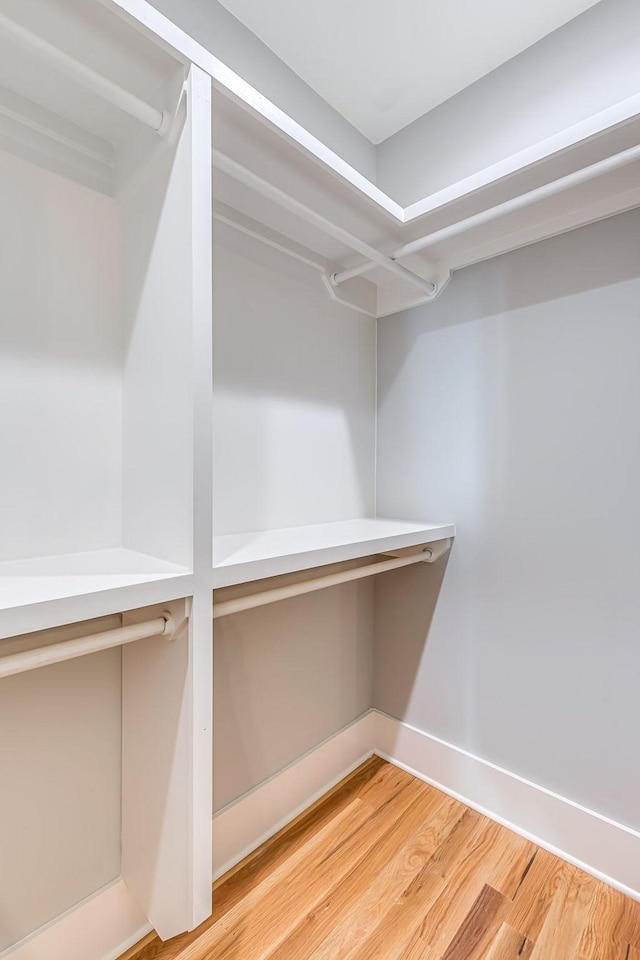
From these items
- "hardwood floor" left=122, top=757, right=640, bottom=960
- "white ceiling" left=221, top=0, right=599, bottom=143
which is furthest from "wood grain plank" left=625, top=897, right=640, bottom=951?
"white ceiling" left=221, top=0, right=599, bottom=143

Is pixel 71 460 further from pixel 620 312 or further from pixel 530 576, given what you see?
pixel 620 312

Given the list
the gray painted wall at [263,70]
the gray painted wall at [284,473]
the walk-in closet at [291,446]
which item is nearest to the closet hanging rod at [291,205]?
the walk-in closet at [291,446]

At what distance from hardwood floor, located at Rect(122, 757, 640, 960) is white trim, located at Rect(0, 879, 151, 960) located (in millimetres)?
49

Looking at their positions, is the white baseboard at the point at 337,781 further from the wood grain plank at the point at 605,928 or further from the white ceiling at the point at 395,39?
the white ceiling at the point at 395,39

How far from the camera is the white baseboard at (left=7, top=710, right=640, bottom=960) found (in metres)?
1.05

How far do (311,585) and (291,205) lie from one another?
3.28 ft

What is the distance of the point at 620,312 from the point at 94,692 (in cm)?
173

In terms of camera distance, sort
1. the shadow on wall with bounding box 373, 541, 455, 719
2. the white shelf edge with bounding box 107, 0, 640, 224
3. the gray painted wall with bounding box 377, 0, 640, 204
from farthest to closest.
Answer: the shadow on wall with bounding box 373, 541, 455, 719 → the gray painted wall with bounding box 377, 0, 640, 204 → the white shelf edge with bounding box 107, 0, 640, 224

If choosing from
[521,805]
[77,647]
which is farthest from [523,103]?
[521,805]

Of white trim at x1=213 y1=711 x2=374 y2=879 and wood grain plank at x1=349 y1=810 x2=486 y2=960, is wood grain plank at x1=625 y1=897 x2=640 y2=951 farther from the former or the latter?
white trim at x1=213 y1=711 x2=374 y2=879

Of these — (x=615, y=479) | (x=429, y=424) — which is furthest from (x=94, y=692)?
(x=615, y=479)

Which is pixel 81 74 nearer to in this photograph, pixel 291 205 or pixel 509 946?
pixel 291 205

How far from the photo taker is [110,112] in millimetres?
994

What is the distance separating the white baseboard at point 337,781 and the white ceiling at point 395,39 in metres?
2.33
